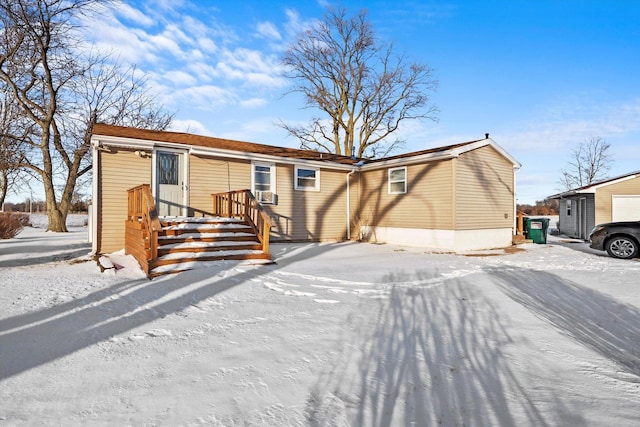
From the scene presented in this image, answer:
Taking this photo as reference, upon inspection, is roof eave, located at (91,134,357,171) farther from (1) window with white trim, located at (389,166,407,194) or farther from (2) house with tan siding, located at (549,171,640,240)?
(2) house with tan siding, located at (549,171,640,240)

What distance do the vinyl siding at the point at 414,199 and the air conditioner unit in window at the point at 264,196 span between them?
157 inches

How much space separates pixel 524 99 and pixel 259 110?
1155 cm

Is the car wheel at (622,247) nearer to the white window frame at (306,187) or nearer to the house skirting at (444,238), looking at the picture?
the house skirting at (444,238)

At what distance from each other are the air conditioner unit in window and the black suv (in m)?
9.66

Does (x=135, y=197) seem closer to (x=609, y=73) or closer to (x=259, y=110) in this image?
(x=259, y=110)

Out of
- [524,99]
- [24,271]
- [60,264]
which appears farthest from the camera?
[524,99]

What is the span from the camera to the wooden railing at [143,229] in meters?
6.06

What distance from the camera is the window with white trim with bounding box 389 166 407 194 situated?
38.2 feet

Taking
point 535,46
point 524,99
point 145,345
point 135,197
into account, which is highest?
point 535,46

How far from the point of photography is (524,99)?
1378cm

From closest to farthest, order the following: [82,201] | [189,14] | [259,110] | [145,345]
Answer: [145,345] < [189,14] < [259,110] < [82,201]

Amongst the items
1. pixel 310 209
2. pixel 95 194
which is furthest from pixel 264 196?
pixel 95 194

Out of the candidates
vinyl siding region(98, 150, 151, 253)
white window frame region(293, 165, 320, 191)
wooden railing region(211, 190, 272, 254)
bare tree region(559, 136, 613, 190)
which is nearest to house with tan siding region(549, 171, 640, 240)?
white window frame region(293, 165, 320, 191)

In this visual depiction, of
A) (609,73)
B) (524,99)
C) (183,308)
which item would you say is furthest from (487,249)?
(183,308)
